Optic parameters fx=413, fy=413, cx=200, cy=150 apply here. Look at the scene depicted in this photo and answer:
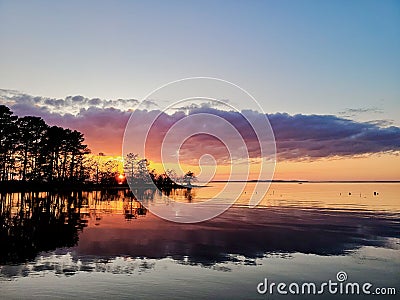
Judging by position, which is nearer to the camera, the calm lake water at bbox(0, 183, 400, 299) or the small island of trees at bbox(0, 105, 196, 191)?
the calm lake water at bbox(0, 183, 400, 299)

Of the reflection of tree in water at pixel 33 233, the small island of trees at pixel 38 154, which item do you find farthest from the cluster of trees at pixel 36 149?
the reflection of tree in water at pixel 33 233

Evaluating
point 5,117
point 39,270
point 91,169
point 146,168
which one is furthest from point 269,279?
point 146,168

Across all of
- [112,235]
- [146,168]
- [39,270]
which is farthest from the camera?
[146,168]

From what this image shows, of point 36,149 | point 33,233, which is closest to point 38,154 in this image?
point 36,149

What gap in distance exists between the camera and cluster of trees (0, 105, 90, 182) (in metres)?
76.5

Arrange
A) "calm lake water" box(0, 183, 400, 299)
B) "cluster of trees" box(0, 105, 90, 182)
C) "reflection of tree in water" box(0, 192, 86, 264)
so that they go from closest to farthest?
"calm lake water" box(0, 183, 400, 299) → "reflection of tree in water" box(0, 192, 86, 264) → "cluster of trees" box(0, 105, 90, 182)

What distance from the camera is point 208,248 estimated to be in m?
25.8

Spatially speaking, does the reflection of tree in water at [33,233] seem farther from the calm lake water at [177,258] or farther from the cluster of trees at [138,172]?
the cluster of trees at [138,172]

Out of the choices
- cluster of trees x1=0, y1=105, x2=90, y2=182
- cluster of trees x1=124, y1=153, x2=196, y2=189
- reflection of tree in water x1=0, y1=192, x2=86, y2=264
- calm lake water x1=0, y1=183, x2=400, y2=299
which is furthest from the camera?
cluster of trees x1=124, y1=153, x2=196, y2=189

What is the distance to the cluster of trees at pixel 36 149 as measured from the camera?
76.5 m

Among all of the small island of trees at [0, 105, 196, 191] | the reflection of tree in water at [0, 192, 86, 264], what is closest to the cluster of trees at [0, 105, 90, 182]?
the small island of trees at [0, 105, 196, 191]

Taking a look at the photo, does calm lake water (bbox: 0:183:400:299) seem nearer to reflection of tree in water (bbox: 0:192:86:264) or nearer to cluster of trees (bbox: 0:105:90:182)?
reflection of tree in water (bbox: 0:192:86:264)

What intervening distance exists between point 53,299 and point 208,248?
12.2m

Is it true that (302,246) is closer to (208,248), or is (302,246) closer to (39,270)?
(208,248)
